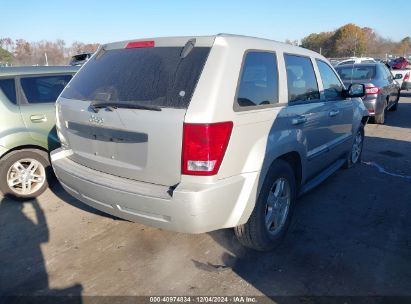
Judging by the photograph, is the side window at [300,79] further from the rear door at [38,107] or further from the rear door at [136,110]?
the rear door at [38,107]

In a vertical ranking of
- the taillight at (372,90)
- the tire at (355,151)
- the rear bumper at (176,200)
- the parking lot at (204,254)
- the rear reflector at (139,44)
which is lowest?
the parking lot at (204,254)

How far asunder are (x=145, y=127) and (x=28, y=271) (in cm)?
166

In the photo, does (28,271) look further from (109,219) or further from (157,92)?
(157,92)

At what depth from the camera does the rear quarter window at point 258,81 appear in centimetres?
273

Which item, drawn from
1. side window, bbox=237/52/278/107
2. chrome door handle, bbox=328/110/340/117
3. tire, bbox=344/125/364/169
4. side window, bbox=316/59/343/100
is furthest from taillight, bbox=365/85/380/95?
side window, bbox=237/52/278/107

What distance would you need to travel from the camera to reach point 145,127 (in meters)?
2.58

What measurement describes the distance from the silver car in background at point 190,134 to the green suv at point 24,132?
4.23 ft

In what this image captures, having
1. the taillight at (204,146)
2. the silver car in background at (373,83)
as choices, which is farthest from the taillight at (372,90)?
the taillight at (204,146)

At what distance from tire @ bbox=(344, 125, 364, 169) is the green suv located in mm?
4246

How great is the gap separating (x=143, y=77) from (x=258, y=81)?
93 cm

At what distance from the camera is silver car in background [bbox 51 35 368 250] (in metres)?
2.50

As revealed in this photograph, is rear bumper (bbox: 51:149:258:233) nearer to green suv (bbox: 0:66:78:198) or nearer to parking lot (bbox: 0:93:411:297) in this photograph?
parking lot (bbox: 0:93:411:297)

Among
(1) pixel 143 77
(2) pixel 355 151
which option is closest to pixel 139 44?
(1) pixel 143 77

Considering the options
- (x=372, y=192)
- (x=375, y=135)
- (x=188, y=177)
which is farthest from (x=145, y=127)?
(x=375, y=135)
